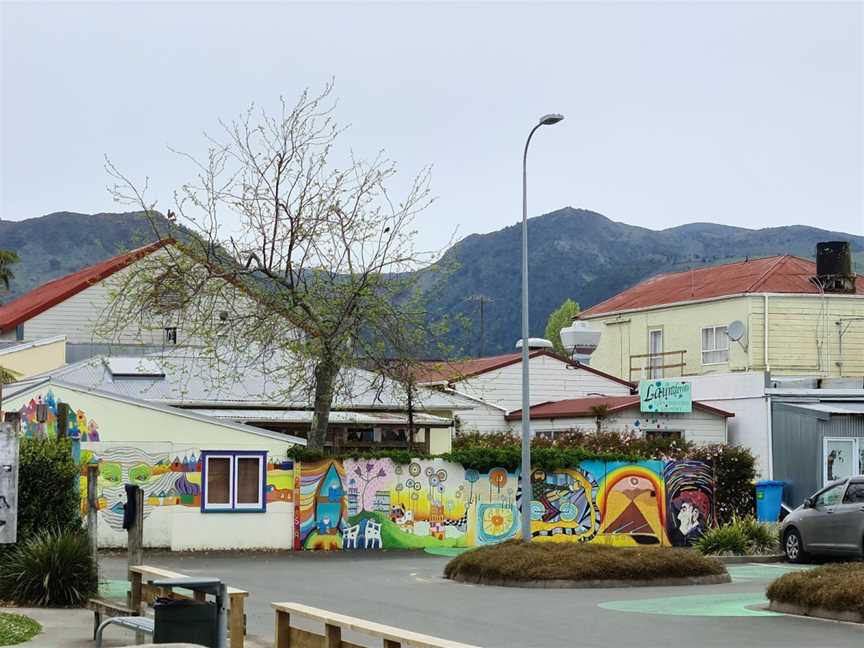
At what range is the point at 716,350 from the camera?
58531 mm

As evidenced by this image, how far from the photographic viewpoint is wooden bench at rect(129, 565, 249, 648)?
13.5 meters

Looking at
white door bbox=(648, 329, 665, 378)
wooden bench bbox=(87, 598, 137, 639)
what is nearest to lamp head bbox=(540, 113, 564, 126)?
wooden bench bbox=(87, 598, 137, 639)

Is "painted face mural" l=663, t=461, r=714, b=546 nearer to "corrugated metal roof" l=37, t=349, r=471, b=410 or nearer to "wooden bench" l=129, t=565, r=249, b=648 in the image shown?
"corrugated metal roof" l=37, t=349, r=471, b=410

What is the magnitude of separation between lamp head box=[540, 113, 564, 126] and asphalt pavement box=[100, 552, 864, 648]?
27.7 ft

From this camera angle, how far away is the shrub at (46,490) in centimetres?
1912

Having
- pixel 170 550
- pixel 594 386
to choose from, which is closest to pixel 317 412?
pixel 170 550

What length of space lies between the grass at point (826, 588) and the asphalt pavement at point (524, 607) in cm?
28

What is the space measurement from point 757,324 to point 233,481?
31699 mm

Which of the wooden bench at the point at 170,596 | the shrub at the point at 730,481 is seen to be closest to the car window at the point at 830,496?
the shrub at the point at 730,481

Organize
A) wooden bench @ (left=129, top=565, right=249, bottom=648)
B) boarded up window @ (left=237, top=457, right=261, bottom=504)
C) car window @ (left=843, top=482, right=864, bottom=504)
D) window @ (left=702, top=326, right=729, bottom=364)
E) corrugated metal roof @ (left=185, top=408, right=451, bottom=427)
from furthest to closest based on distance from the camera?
window @ (left=702, top=326, right=729, bottom=364) < corrugated metal roof @ (left=185, top=408, right=451, bottom=427) < boarded up window @ (left=237, top=457, right=261, bottom=504) < car window @ (left=843, top=482, right=864, bottom=504) < wooden bench @ (left=129, top=565, right=249, bottom=648)

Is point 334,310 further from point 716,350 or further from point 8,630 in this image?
point 716,350

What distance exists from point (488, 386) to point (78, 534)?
106ft

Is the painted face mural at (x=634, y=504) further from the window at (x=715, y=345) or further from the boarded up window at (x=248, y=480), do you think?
the window at (x=715, y=345)

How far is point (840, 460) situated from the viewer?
37875mm
